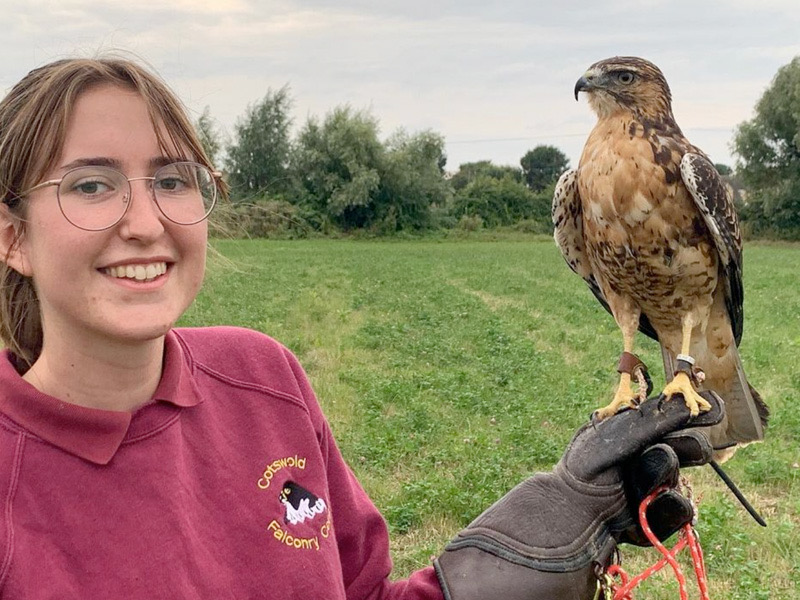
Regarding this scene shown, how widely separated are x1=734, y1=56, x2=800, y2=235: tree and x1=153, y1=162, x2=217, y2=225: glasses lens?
110 ft

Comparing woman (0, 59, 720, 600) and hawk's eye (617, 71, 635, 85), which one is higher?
hawk's eye (617, 71, 635, 85)

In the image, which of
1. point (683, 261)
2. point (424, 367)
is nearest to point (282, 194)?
point (424, 367)

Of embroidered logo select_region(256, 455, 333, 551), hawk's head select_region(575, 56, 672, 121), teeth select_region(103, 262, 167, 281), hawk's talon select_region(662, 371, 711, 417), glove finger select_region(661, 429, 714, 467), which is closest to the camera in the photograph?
teeth select_region(103, 262, 167, 281)

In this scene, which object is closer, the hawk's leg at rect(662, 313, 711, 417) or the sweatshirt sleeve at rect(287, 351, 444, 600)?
the sweatshirt sleeve at rect(287, 351, 444, 600)

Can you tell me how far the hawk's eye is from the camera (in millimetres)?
2785

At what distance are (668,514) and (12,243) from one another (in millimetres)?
1577

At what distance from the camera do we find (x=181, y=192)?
145cm

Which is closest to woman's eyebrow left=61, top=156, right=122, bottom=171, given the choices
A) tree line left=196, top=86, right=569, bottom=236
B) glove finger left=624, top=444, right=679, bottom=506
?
glove finger left=624, top=444, right=679, bottom=506

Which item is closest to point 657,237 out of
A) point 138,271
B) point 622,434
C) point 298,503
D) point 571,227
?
point 571,227

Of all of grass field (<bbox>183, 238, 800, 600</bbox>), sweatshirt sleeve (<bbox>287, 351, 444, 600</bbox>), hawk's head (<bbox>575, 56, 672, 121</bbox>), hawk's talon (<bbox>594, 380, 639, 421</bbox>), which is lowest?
grass field (<bbox>183, 238, 800, 600</bbox>)

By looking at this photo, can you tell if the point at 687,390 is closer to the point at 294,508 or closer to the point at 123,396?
the point at 294,508

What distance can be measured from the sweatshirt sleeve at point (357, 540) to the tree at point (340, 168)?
41348 millimetres

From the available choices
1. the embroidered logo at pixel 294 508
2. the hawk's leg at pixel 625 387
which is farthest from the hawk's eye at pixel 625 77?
the embroidered logo at pixel 294 508

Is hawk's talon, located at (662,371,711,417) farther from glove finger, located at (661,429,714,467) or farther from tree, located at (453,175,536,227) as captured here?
tree, located at (453,175,536,227)
